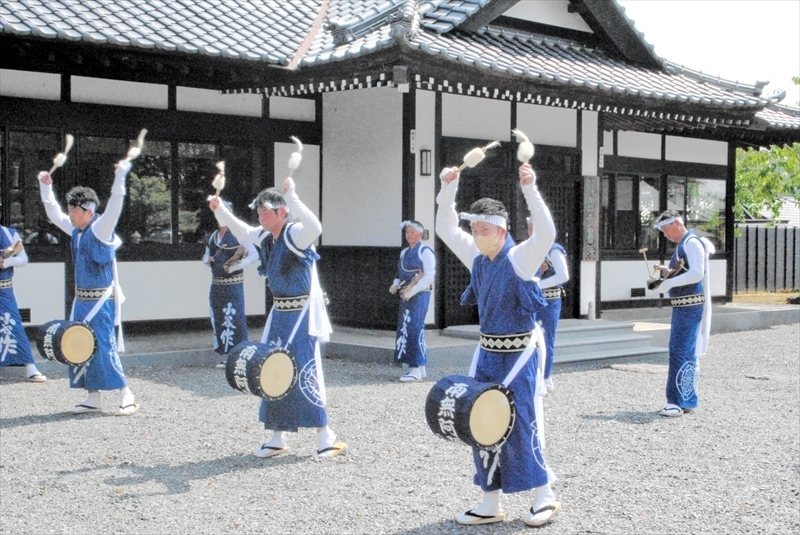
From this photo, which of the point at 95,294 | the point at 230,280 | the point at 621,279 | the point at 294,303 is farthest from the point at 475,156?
the point at 621,279

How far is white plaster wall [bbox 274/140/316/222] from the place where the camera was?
41.0 ft

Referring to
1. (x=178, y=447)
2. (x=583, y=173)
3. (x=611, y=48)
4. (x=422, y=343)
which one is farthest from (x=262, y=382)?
(x=611, y=48)

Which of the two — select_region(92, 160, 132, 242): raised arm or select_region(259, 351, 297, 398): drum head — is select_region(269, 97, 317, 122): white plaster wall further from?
select_region(259, 351, 297, 398): drum head

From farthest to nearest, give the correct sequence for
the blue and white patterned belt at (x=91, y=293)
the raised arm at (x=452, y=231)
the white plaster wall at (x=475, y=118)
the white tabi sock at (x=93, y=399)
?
the white plaster wall at (x=475, y=118) < the white tabi sock at (x=93, y=399) < the blue and white patterned belt at (x=91, y=293) < the raised arm at (x=452, y=231)

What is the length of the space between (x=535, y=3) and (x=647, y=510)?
9.90m

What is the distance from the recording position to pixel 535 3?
1339 cm

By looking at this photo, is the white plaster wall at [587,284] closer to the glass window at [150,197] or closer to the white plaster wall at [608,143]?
the white plaster wall at [608,143]

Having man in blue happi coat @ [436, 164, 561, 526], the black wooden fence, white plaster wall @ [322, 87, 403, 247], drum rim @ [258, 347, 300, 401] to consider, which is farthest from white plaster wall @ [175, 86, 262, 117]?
the black wooden fence

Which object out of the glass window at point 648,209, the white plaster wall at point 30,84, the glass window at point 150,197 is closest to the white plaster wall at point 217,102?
the glass window at point 150,197

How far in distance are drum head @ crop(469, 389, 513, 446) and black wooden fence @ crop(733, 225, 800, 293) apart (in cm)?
1888

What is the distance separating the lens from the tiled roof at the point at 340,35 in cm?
1004

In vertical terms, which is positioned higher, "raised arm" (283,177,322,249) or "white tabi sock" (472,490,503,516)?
"raised arm" (283,177,322,249)

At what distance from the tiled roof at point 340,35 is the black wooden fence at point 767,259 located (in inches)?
347

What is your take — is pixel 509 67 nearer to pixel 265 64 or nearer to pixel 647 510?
pixel 265 64
